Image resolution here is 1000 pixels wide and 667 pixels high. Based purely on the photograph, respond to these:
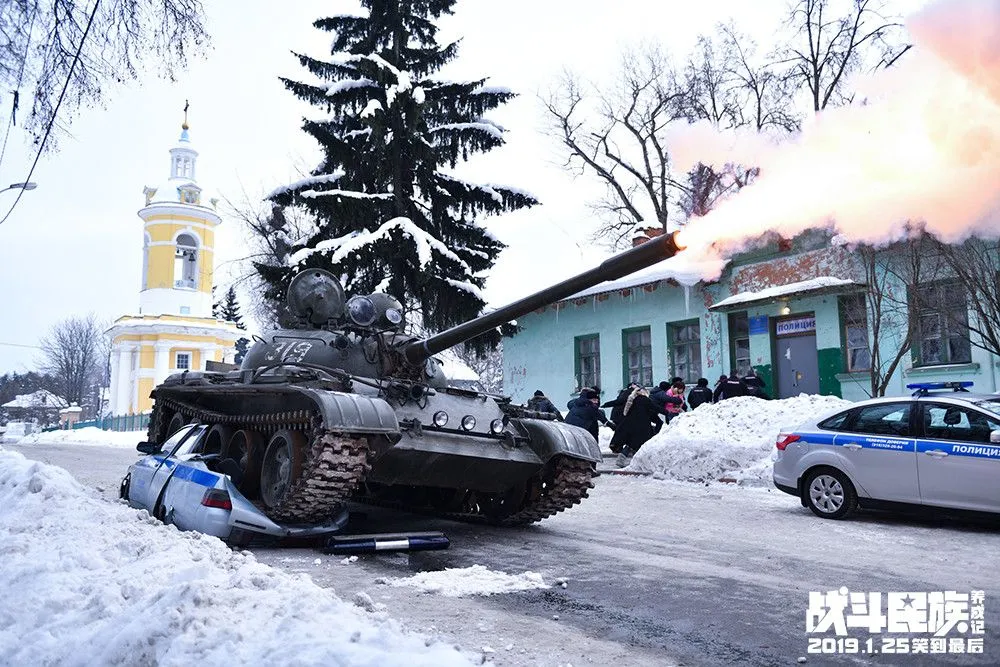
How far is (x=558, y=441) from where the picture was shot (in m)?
9.13

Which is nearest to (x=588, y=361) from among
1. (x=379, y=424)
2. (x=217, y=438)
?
(x=217, y=438)

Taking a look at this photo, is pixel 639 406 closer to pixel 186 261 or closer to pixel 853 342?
pixel 853 342

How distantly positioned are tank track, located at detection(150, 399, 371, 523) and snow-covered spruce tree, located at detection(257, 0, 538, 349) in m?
11.7

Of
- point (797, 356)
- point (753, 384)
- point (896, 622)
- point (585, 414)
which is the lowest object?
point (896, 622)

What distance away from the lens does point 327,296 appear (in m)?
10.5

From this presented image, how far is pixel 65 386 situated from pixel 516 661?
283ft

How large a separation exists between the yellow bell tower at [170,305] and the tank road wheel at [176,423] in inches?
1379

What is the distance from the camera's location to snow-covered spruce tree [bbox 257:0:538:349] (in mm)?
20109

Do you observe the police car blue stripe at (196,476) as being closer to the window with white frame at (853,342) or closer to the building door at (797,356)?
the window with white frame at (853,342)

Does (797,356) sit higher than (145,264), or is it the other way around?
(145,264)

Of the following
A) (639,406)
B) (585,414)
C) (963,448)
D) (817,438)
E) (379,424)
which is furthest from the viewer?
(639,406)

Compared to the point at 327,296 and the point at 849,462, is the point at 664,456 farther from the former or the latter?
the point at 327,296

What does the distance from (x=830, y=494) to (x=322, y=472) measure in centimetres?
596

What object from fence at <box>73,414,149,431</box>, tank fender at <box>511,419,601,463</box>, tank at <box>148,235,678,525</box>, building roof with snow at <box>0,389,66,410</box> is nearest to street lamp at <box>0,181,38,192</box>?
tank at <box>148,235,678,525</box>
